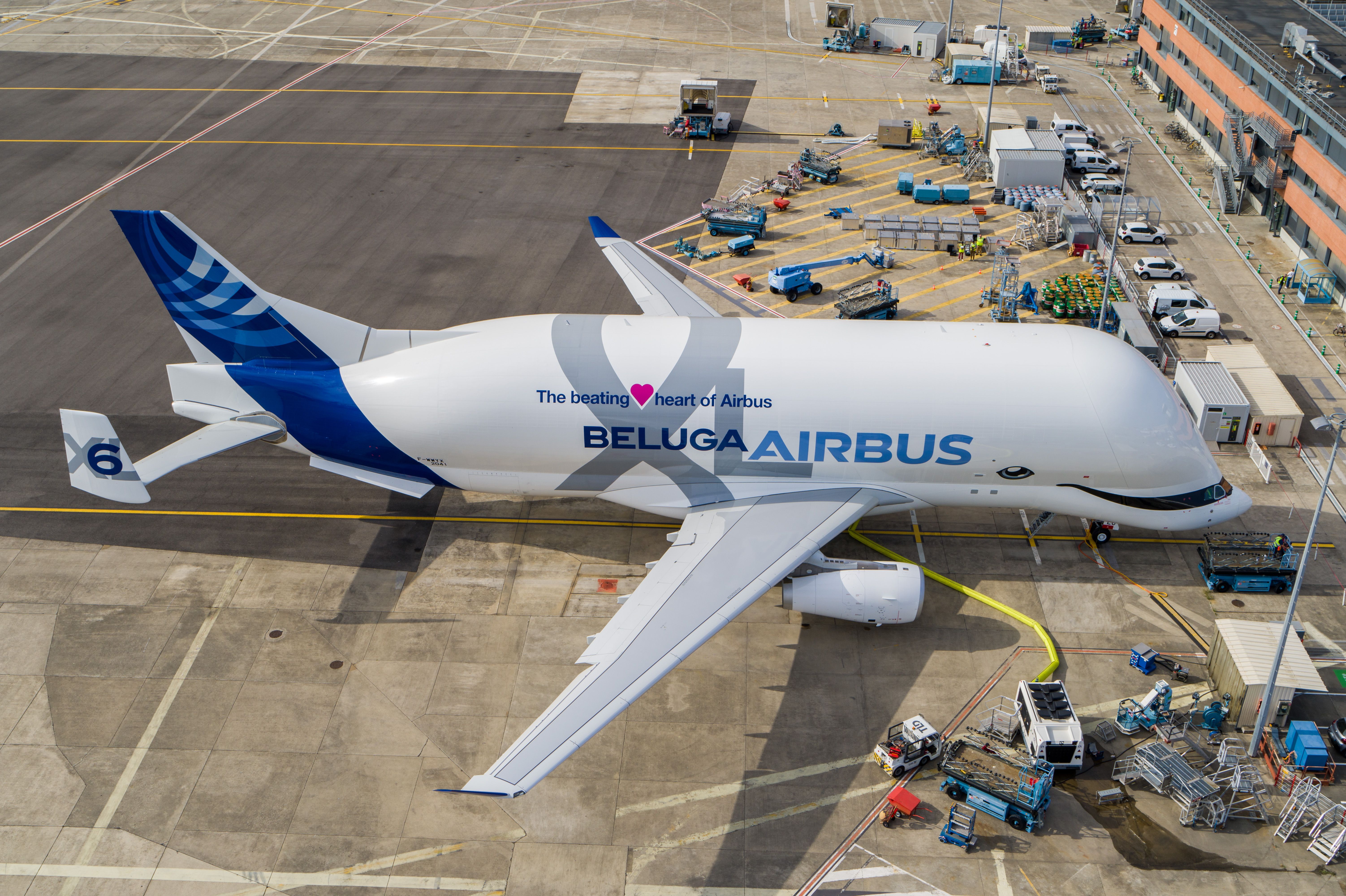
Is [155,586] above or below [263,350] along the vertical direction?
below

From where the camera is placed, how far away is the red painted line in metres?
63.1

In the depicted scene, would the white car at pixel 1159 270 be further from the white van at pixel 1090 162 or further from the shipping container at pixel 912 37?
the shipping container at pixel 912 37

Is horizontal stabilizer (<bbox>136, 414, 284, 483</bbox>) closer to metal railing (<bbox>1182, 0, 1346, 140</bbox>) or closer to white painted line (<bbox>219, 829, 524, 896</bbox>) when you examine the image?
white painted line (<bbox>219, 829, 524, 896</bbox>)

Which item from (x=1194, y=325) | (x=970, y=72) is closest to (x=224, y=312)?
(x=1194, y=325)

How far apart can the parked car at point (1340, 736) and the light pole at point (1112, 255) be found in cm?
2081

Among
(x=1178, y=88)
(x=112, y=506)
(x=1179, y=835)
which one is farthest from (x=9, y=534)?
(x=1178, y=88)

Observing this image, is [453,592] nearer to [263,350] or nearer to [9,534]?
[263,350]

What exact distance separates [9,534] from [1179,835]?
41.4 m

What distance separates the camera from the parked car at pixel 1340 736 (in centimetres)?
3138

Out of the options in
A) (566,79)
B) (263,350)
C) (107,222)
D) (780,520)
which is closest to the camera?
(780,520)

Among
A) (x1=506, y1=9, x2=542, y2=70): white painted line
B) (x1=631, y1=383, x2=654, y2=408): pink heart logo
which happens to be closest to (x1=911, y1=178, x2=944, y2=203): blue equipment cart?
(x1=631, y1=383, x2=654, y2=408): pink heart logo

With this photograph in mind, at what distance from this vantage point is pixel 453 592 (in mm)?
37719

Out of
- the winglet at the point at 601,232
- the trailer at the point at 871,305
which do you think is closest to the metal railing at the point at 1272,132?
the trailer at the point at 871,305

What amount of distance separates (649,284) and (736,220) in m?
15.8
